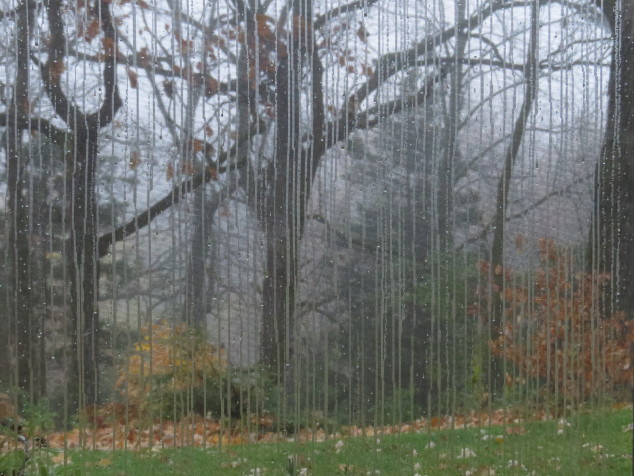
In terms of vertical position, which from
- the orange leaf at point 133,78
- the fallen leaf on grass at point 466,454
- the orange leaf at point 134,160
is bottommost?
the fallen leaf on grass at point 466,454

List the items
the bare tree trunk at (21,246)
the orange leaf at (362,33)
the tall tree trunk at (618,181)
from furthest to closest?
1. the tall tree trunk at (618,181)
2. the orange leaf at (362,33)
3. the bare tree trunk at (21,246)

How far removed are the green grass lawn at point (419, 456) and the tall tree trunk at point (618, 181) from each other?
1.75 ft

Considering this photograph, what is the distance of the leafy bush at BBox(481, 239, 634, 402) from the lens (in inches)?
112

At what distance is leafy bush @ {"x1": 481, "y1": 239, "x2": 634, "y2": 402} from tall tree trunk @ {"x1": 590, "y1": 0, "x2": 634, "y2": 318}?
7 centimetres

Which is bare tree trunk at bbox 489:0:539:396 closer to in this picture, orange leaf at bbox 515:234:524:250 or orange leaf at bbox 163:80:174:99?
orange leaf at bbox 515:234:524:250

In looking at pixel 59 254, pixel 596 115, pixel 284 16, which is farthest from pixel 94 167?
pixel 596 115

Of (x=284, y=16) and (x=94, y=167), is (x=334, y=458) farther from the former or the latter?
(x=284, y=16)

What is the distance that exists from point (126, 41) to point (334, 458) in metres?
1.76

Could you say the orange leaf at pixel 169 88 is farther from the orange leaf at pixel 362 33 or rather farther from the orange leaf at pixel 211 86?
the orange leaf at pixel 362 33

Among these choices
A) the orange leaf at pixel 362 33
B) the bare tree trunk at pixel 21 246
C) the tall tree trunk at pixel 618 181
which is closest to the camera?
the bare tree trunk at pixel 21 246

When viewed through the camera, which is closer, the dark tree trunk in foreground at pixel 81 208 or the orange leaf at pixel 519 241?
the dark tree trunk in foreground at pixel 81 208

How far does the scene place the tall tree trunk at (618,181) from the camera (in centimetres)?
294

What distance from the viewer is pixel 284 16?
2703 millimetres

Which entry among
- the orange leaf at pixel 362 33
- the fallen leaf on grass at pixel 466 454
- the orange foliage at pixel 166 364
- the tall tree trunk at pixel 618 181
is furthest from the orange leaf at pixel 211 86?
the fallen leaf on grass at pixel 466 454
